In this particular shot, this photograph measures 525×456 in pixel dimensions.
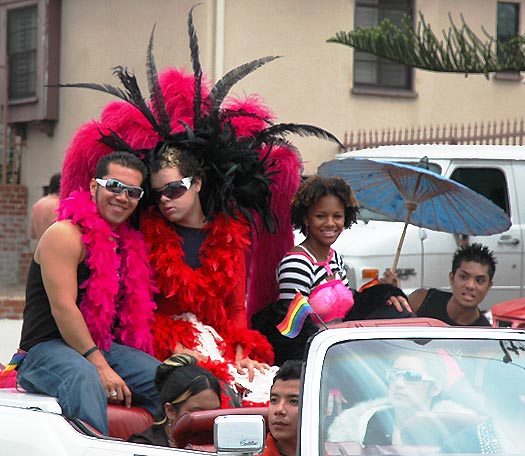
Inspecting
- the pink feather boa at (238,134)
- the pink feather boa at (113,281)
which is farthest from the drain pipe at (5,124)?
the pink feather boa at (113,281)

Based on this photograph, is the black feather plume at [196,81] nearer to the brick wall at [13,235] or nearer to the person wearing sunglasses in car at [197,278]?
the person wearing sunglasses in car at [197,278]

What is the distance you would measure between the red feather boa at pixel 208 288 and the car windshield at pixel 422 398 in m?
1.70

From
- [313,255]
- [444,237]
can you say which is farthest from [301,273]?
[444,237]

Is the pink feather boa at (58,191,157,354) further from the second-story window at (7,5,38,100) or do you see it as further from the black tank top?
the second-story window at (7,5,38,100)

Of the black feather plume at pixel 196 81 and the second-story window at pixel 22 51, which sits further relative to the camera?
the second-story window at pixel 22 51

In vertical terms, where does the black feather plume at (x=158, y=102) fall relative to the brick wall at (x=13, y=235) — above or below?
above

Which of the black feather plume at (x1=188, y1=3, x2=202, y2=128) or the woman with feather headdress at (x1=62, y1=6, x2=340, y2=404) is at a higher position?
the black feather plume at (x1=188, y1=3, x2=202, y2=128)

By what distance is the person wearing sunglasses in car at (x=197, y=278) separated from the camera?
214 inches

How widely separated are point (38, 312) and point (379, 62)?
1428 centimetres

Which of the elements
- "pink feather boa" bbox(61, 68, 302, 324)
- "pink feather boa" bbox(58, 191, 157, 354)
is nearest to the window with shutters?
"pink feather boa" bbox(61, 68, 302, 324)

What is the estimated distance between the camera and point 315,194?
5758 millimetres

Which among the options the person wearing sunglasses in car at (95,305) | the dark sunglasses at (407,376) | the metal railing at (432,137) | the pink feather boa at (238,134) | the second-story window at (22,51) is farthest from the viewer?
the second-story window at (22,51)

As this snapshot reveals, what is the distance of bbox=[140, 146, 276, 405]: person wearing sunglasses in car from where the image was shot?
544cm

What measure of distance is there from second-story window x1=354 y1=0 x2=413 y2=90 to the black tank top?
13.8 meters
